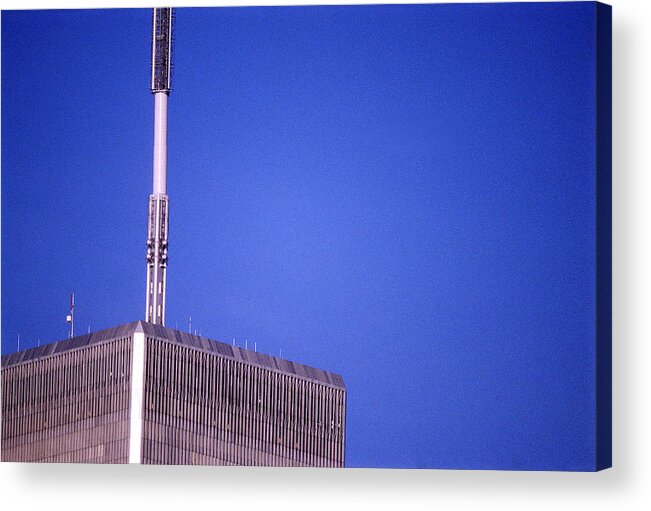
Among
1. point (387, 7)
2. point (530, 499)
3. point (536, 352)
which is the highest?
point (387, 7)

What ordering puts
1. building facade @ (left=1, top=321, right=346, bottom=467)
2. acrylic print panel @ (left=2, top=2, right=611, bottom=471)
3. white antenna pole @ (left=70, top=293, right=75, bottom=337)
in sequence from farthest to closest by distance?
white antenna pole @ (left=70, top=293, right=75, bottom=337) < building facade @ (left=1, top=321, right=346, bottom=467) < acrylic print panel @ (left=2, top=2, right=611, bottom=471)

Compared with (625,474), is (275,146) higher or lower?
higher

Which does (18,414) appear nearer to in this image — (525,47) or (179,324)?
(179,324)

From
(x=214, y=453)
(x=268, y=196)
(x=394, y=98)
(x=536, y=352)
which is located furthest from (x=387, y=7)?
(x=214, y=453)

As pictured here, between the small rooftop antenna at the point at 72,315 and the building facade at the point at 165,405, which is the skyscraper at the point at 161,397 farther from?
the small rooftop antenna at the point at 72,315

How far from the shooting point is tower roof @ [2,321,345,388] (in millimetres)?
15531

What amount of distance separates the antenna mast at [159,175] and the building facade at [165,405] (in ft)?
1.04

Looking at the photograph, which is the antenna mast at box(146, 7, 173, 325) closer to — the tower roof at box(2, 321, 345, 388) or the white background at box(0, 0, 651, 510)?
the tower roof at box(2, 321, 345, 388)

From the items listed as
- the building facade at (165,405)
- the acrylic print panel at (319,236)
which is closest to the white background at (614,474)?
the acrylic print panel at (319,236)

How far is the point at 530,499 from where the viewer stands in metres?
15.0

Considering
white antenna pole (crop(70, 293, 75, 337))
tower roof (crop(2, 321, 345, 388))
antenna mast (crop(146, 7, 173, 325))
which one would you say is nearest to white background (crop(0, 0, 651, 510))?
tower roof (crop(2, 321, 345, 388))

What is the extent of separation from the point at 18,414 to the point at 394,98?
181 inches

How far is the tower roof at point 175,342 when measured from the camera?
51.0 ft

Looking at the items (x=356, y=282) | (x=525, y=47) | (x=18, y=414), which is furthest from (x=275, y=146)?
(x=18, y=414)
